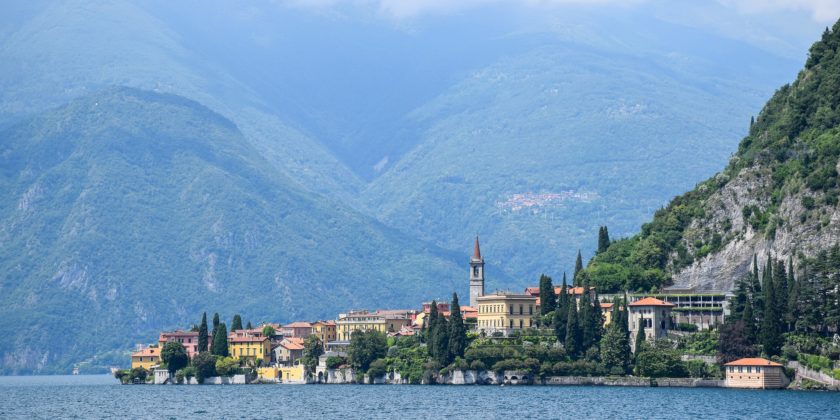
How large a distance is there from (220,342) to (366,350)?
2085 cm

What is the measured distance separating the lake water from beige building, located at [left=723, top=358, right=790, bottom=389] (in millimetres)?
1697

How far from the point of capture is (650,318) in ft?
539

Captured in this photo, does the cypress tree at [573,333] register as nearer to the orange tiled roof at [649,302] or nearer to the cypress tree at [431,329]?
the orange tiled roof at [649,302]

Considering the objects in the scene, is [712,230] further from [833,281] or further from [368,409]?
[368,409]

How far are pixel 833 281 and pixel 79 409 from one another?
6089cm

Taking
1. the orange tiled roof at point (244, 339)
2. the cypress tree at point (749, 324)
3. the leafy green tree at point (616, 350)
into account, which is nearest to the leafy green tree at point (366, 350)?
the orange tiled roof at point (244, 339)

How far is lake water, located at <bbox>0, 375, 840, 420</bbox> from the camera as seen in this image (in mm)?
128000

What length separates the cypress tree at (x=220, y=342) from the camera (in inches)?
7618

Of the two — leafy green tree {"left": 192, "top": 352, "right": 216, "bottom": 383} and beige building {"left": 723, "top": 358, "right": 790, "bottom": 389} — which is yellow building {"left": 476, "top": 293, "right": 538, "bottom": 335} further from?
beige building {"left": 723, "top": 358, "right": 790, "bottom": 389}

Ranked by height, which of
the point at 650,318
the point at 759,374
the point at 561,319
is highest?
the point at 561,319

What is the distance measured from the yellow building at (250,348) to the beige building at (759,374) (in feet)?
206

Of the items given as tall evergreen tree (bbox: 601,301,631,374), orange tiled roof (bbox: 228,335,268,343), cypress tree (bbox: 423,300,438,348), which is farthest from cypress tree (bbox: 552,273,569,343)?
orange tiled roof (bbox: 228,335,268,343)

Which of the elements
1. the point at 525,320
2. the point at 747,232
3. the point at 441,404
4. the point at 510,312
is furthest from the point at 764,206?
the point at 441,404

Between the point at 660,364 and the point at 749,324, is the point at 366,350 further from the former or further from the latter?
the point at 749,324
